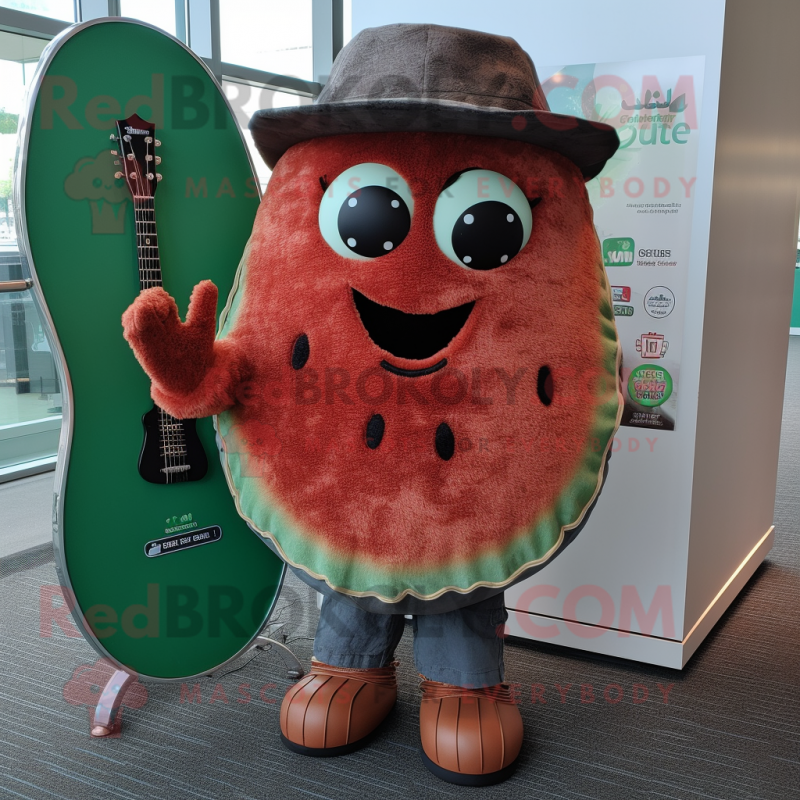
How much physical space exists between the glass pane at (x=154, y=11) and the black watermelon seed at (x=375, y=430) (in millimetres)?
2264

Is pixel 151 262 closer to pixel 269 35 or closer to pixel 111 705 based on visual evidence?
pixel 111 705

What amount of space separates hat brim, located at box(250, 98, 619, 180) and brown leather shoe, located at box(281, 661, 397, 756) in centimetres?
103

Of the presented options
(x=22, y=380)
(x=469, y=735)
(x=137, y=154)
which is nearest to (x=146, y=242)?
(x=137, y=154)

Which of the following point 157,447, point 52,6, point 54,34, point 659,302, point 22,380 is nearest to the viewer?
point 157,447

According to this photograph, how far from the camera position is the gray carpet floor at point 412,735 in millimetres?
1505

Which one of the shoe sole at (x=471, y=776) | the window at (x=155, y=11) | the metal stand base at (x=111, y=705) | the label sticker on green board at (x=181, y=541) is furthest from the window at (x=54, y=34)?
the shoe sole at (x=471, y=776)

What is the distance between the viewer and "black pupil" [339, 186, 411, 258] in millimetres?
1273

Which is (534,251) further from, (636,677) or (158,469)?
(636,677)

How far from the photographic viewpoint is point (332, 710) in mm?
1581

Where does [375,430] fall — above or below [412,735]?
above

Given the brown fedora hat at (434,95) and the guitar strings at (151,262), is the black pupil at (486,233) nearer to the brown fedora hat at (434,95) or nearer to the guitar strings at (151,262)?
the brown fedora hat at (434,95)

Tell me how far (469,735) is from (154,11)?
2734mm

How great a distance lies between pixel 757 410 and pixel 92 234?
6.27 feet

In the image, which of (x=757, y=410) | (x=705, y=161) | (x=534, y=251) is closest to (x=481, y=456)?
(x=534, y=251)
